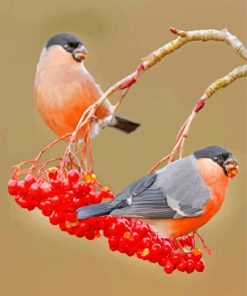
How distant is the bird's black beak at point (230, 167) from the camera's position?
128 cm

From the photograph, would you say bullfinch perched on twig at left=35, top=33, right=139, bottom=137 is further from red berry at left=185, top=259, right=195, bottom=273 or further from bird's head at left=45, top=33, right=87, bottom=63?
red berry at left=185, top=259, right=195, bottom=273

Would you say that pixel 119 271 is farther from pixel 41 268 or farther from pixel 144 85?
pixel 144 85

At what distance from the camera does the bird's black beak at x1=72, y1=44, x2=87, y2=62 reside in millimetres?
1522

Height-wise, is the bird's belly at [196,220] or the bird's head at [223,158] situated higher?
the bird's head at [223,158]

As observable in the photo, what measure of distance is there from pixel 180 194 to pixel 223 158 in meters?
0.10

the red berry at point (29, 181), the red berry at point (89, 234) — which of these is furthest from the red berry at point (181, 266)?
the red berry at point (29, 181)

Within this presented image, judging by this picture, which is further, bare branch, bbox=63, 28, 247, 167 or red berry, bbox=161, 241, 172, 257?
red berry, bbox=161, 241, 172, 257

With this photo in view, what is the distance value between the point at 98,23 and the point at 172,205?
2.35 metres

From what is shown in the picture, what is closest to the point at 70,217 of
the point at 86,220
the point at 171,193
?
the point at 86,220

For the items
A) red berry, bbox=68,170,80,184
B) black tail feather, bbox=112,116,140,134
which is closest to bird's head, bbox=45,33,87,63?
black tail feather, bbox=112,116,140,134

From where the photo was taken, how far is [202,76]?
3.35 meters

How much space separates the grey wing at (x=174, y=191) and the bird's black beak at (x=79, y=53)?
0.26 metres

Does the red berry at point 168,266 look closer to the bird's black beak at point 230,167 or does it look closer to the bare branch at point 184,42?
the bird's black beak at point 230,167

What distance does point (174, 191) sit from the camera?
1360 mm
